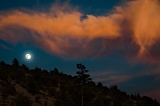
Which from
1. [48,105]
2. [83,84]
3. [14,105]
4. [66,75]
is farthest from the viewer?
[66,75]

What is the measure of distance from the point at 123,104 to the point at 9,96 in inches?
1199

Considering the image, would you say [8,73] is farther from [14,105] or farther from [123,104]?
[123,104]

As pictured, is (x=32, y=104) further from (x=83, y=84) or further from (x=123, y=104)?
(x=123, y=104)

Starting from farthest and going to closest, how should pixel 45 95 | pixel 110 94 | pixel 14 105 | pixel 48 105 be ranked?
pixel 110 94 → pixel 45 95 → pixel 48 105 → pixel 14 105

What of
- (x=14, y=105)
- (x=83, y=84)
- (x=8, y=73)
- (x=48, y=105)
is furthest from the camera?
(x=8, y=73)

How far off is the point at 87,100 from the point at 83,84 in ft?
21.8

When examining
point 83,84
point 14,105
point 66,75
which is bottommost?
point 14,105

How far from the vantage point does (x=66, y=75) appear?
10619 centimetres

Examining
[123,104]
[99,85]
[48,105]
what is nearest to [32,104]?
[48,105]

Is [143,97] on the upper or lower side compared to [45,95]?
upper

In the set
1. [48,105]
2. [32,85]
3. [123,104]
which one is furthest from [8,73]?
[123,104]

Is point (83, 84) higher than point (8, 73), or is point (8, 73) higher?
point (8, 73)

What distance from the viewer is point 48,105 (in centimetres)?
6869

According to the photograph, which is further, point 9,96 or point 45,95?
point 45,95
